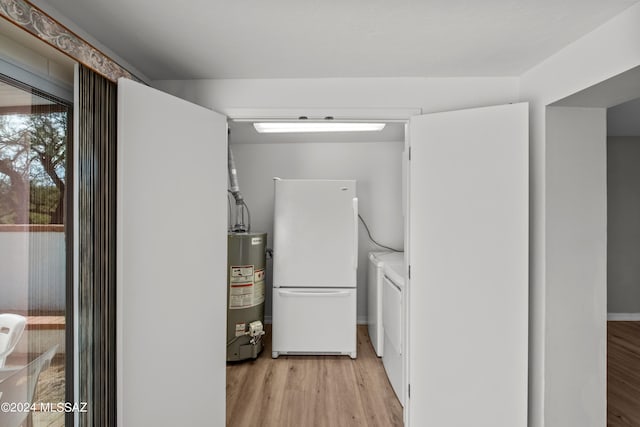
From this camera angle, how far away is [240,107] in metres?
2.10

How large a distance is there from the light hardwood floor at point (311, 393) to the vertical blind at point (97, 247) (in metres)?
1.06

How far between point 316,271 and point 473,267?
1.59m

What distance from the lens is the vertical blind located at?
141 cm

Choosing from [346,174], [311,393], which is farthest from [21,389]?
[346,174]

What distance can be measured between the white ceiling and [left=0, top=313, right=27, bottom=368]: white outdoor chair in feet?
4.12

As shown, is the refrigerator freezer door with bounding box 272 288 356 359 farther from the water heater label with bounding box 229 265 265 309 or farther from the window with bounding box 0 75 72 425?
the window with bounding box 0 75 72 425

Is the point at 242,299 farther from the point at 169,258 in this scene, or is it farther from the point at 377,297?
the point at 169,258

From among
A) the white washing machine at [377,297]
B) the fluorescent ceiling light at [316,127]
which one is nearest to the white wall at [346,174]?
the white washing machine at [377,297]

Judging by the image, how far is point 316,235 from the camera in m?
3.14

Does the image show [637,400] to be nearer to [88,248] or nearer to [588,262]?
[588,262]

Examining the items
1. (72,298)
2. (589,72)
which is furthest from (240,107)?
(589,72)

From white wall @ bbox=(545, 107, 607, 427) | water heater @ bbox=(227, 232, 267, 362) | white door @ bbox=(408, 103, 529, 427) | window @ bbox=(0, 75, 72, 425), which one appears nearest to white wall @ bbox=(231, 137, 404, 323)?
water heater @ bbox=(227, 232, 267, 362)

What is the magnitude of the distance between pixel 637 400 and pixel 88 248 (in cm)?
384

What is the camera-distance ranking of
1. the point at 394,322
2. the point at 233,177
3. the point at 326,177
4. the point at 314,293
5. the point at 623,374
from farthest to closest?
the point at 326,177 < the point at 314,293 < the point at 233,177 < the point at 623,374 < the point at 394,322
